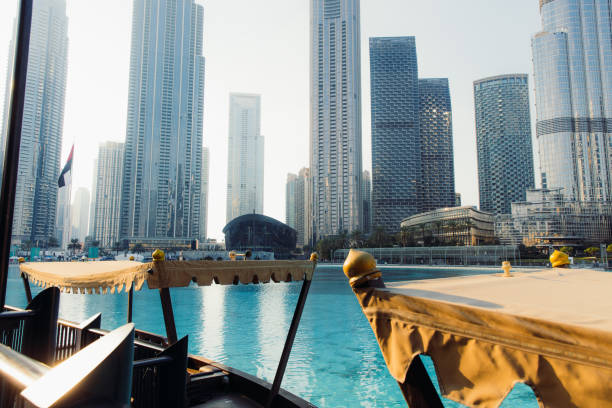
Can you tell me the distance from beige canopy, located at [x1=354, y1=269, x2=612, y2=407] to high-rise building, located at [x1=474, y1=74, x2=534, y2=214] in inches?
4780

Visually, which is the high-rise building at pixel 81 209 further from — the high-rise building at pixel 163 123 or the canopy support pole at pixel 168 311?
the canopy support pole at pixel 168 311

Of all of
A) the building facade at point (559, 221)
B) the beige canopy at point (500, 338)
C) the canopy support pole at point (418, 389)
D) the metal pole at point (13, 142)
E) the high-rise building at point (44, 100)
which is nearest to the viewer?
the beige canopy at point (500, 338)

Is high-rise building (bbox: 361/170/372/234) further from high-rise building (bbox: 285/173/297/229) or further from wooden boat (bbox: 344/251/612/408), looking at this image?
wooden boat (bbox: 344/251/612/408)

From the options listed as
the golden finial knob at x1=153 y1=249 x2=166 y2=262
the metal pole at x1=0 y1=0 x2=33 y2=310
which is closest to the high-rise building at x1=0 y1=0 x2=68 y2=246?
the metal pole at x1=0 y1=0 x2=33 y2=310

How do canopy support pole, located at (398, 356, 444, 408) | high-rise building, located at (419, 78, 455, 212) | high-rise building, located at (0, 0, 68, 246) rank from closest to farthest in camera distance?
canopy support pole, located at (398, 356, 444, 408) → high-rise building, located at (0, 0, 68, 246) → high-rise building, located at (419, 78, 455, 212)

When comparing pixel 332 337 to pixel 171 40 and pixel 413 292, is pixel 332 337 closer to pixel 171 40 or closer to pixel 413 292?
pixel 413 292

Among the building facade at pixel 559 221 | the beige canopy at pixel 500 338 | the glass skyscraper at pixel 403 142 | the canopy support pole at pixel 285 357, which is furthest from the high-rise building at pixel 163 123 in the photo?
the beige canopy at pixel 500 338

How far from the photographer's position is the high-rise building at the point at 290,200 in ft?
477

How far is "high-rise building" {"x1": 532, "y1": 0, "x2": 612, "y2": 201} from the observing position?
272 ft

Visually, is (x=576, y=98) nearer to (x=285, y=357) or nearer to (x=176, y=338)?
(x=285, y=357)

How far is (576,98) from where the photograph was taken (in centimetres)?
8725

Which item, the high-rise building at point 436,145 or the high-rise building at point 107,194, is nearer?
the high-rise building at point 107,194

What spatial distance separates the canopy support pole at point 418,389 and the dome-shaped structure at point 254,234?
88.2 m

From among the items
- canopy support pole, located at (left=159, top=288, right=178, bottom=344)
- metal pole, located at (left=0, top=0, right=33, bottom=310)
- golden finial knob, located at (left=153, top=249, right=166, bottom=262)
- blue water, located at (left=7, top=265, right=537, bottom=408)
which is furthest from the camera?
blue water, located at (left=7, top=265, right=537, bottom=408)
